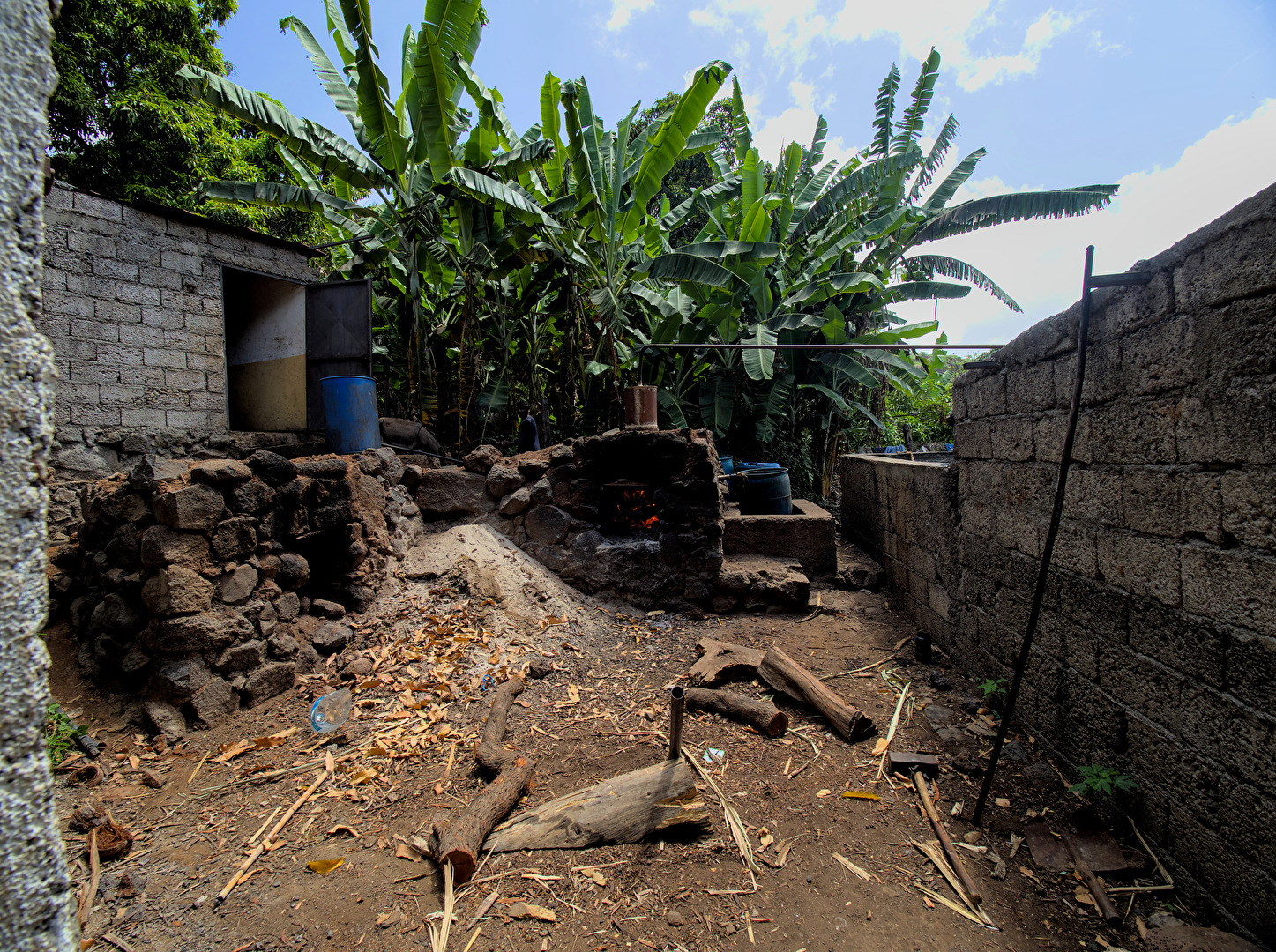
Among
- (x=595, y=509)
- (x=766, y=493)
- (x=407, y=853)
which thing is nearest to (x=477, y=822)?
(x=407, y=853)

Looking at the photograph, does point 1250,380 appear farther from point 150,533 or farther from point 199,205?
point 199,205

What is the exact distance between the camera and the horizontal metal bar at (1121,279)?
2.26 metres

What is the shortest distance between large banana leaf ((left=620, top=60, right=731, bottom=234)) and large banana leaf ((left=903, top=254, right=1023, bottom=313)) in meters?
4.67

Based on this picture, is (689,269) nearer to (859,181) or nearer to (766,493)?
(766,493)

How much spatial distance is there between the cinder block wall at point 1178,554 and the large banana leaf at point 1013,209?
5.99m

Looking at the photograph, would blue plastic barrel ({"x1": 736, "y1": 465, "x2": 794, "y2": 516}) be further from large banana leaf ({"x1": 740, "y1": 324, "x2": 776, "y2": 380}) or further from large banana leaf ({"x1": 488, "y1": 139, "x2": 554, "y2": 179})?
large banana leaf ({"x1": 488, "y1": 139, "x2": 554, "y2": 179})

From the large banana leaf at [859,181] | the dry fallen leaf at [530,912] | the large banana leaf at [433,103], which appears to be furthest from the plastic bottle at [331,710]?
the large banana leaf at [859,181]

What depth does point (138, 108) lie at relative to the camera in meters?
10.2

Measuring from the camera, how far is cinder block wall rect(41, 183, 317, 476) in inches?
183

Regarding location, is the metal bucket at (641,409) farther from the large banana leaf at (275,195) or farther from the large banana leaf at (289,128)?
the large banana leaf at (289,128)

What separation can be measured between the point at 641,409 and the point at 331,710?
11.7 feet

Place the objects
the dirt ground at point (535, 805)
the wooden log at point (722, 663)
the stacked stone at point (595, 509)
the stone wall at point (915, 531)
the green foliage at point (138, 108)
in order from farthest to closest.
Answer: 1. the green foliage at point (138, 108)
2. the stacked stone at point (595, 509)
3. the stone wall at point (915, 531)
4. the wooden log at point (722, 663)
5. the dirt ground at point (535, 805)

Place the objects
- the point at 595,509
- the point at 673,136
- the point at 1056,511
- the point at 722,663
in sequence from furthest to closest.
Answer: the point at 673,136 < the point at 595,509 < the point at 722,663 < the point at 1056,511

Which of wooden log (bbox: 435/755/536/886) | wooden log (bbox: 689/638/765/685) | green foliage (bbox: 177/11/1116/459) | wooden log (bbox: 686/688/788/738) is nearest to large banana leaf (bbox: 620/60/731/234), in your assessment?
green foliage (bbox: 177/11/1116/459)
